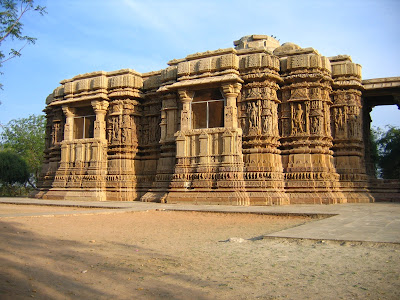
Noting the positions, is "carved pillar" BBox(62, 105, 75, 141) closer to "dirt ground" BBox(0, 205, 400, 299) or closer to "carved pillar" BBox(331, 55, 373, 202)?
"dirt ground" BBox(0, 205, 400, 299)

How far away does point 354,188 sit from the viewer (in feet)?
47.5

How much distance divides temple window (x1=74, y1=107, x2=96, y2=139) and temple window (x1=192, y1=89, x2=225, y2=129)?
5.80 meters

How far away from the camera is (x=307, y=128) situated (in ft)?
47.6

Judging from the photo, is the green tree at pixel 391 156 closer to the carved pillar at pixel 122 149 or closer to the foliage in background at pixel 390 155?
the foliage in background at pixel 390 155

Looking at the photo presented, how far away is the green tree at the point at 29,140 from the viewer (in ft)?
126

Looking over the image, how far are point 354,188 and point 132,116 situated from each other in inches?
399

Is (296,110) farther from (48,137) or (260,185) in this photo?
(48,137)

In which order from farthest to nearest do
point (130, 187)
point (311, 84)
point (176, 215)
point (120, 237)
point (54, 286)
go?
point (130, 187) → point (311, 84) → point (176, 215) → point (120, 237) → point (54, 286)

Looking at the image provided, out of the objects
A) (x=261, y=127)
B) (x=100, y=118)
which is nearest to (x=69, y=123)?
(x=100, y=118)

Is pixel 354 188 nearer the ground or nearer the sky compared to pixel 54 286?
nearer the sky

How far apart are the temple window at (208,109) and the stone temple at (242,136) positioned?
0.04 m

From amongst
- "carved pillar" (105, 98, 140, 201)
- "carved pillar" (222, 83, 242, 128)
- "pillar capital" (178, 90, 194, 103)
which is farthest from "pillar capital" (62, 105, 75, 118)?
"carved pillar" (222, 83, 242, 128)

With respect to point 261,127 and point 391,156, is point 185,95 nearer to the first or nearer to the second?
point 261,127

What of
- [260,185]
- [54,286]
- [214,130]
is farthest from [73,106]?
[54,286]
